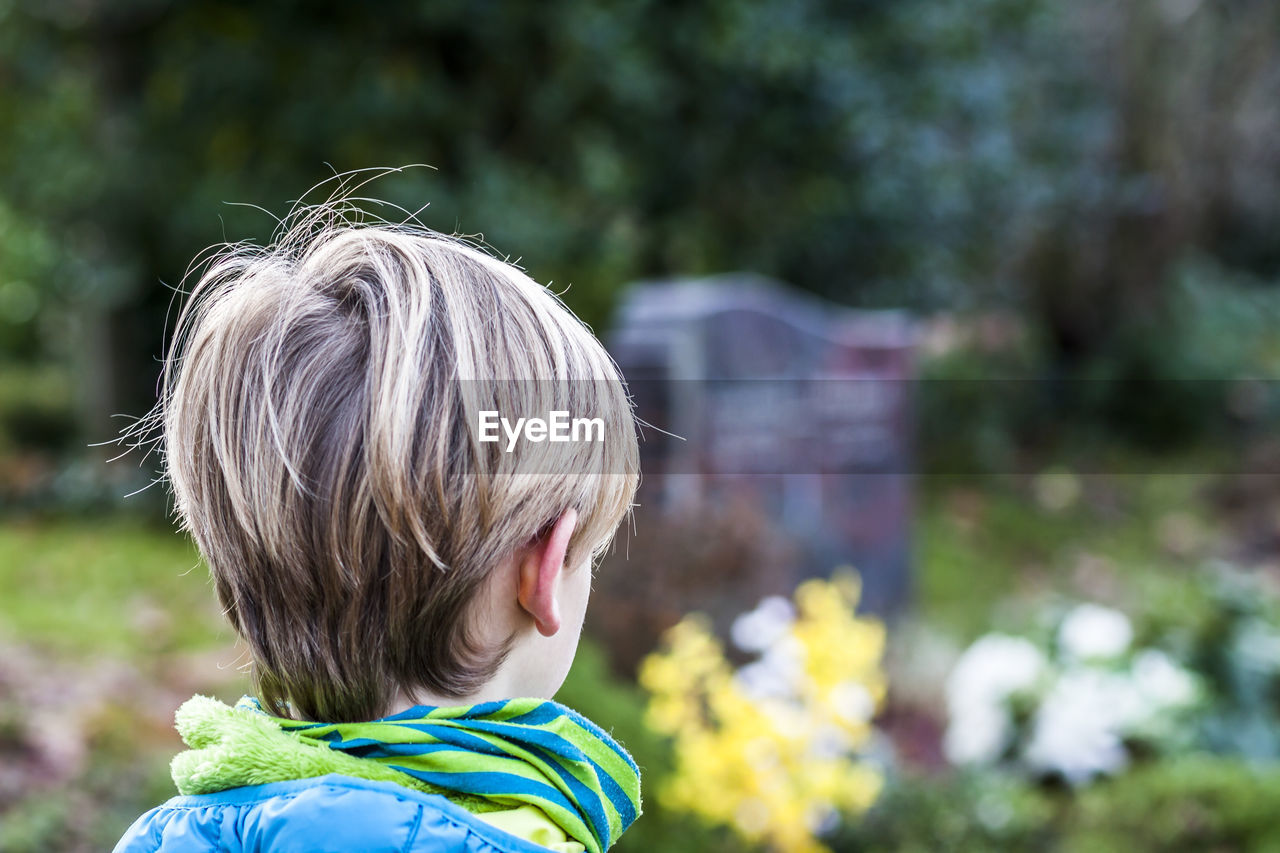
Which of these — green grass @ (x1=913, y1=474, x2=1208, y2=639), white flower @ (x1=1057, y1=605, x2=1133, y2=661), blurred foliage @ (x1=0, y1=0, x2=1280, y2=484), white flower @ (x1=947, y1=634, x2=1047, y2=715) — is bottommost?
green grass @ (x1=913, y1=474, x2=1208, y2=639)

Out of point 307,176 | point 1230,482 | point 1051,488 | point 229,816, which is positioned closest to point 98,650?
point 307,176

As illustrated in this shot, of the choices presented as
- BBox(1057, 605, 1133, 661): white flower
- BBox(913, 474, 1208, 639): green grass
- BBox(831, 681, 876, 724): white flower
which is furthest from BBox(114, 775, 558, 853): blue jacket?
BBox(913, 474, 1208, 639): green grass

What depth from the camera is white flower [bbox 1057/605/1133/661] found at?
4.07 metres

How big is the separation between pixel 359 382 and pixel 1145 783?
320 centimetres

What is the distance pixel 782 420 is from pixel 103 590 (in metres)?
3.85

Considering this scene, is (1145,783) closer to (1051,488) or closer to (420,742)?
(420,742)

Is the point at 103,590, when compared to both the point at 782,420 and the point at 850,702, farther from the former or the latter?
the point at 850,702

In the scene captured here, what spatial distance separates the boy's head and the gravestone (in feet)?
12.4

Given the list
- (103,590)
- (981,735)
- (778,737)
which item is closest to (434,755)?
(778,737)

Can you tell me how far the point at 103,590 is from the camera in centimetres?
612

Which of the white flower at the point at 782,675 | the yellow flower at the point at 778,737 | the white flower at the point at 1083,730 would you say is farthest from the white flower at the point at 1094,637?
the white flower at the point at 782,675

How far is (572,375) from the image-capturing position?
958mm

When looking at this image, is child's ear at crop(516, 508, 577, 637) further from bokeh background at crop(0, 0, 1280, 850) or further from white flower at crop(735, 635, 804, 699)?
white flower at crop(735, 635, 804, 699)

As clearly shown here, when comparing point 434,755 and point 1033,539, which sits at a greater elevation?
point 434,755
